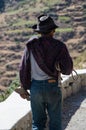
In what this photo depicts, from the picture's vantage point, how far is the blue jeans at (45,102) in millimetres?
3806

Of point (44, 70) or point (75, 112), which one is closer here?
point (44, 70)

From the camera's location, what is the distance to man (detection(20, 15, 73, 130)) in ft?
12.5

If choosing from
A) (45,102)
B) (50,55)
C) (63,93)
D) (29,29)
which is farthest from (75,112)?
(29,29)

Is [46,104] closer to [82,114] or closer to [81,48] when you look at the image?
[82,114]

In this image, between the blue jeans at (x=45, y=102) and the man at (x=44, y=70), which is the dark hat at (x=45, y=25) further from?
the blue jeans at (x=45, y=102)

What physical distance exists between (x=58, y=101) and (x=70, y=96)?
12.1 ft

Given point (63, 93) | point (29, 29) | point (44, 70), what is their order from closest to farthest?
point (44, 70)
point (63, 93)
point (29, 29)

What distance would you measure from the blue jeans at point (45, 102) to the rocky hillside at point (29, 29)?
232 ft

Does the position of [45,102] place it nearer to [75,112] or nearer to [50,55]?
[50,55]

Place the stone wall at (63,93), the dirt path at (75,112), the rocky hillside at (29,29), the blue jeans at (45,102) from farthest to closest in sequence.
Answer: the rocky hillside at (29,29) < the dirt path at (75,112) < the stone wall at (63,93) < the blue jeans at (45,102)

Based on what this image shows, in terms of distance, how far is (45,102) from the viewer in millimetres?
3859

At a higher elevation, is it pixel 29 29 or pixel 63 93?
pixel 63 93

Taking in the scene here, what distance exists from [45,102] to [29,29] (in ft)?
286

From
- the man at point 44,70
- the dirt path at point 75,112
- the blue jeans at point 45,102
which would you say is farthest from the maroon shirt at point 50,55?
the dirt path at point 75,112
